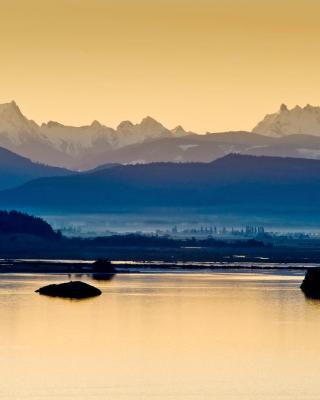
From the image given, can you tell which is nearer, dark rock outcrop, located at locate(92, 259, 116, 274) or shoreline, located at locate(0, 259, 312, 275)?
dark rock outcrop, located at locate(92, 259, 116, 274)

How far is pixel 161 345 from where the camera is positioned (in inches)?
2576

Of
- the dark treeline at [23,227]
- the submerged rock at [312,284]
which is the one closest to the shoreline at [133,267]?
the submerged rock at [312,284]

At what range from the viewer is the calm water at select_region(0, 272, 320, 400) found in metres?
54.2

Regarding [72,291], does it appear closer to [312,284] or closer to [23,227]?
[312,284]

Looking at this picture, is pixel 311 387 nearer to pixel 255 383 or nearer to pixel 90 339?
pixel 255 383

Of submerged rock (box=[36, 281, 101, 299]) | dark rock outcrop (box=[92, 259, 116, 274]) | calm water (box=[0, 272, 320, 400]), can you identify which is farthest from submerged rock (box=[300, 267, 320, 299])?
dark rock outcrop (box=[92, 259, 116, 274])

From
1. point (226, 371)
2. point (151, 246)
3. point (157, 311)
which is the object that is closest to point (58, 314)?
point (157, 311)

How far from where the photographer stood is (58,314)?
7844 centimetres

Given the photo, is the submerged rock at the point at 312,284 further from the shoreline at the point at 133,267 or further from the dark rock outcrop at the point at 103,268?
the dark rock outcrop at the point at 103,268

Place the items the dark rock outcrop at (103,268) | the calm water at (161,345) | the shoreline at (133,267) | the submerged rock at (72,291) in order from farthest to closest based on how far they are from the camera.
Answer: the shoreline at (133,267)
the dark rock outcrop at (103,268)
the submerged rock at (72,291)
the calm water at (161,345)

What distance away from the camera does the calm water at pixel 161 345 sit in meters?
54.2

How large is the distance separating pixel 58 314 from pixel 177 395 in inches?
1030

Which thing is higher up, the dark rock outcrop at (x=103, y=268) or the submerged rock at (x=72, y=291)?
the dark rock outcrop at (x=103, y=268)

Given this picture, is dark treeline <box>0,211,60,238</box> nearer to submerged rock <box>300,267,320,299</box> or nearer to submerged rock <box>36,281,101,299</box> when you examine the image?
submerged rock <box>300,267,320,299</box>
